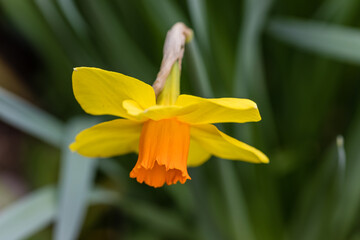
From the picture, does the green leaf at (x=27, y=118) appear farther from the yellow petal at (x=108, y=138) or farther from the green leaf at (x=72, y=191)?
the yellow petal at (x=108, y=138)

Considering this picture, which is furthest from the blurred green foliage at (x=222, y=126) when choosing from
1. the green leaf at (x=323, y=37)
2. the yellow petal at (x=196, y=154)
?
the yellow petal at (x=196, y=154)

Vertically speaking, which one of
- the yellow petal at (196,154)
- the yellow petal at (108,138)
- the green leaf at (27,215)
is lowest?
the green leaf at (27,215)

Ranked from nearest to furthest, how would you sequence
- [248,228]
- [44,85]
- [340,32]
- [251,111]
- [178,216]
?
[251,111]
[340,32]
[248,228]
[178,216]
[44,85]

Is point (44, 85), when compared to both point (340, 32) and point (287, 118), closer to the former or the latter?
point (287, 118)

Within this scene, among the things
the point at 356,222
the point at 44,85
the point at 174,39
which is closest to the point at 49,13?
the point at 44,85

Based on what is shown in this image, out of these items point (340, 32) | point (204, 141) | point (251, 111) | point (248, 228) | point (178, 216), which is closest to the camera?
point (251, 111)

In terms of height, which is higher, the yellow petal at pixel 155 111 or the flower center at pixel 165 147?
the yellow petal at pixel 155 111

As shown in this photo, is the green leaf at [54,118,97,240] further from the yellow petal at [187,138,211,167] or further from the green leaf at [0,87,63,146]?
the yellow petal at [187,138,211,167]

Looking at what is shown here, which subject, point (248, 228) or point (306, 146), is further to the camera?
point (306, 146)
